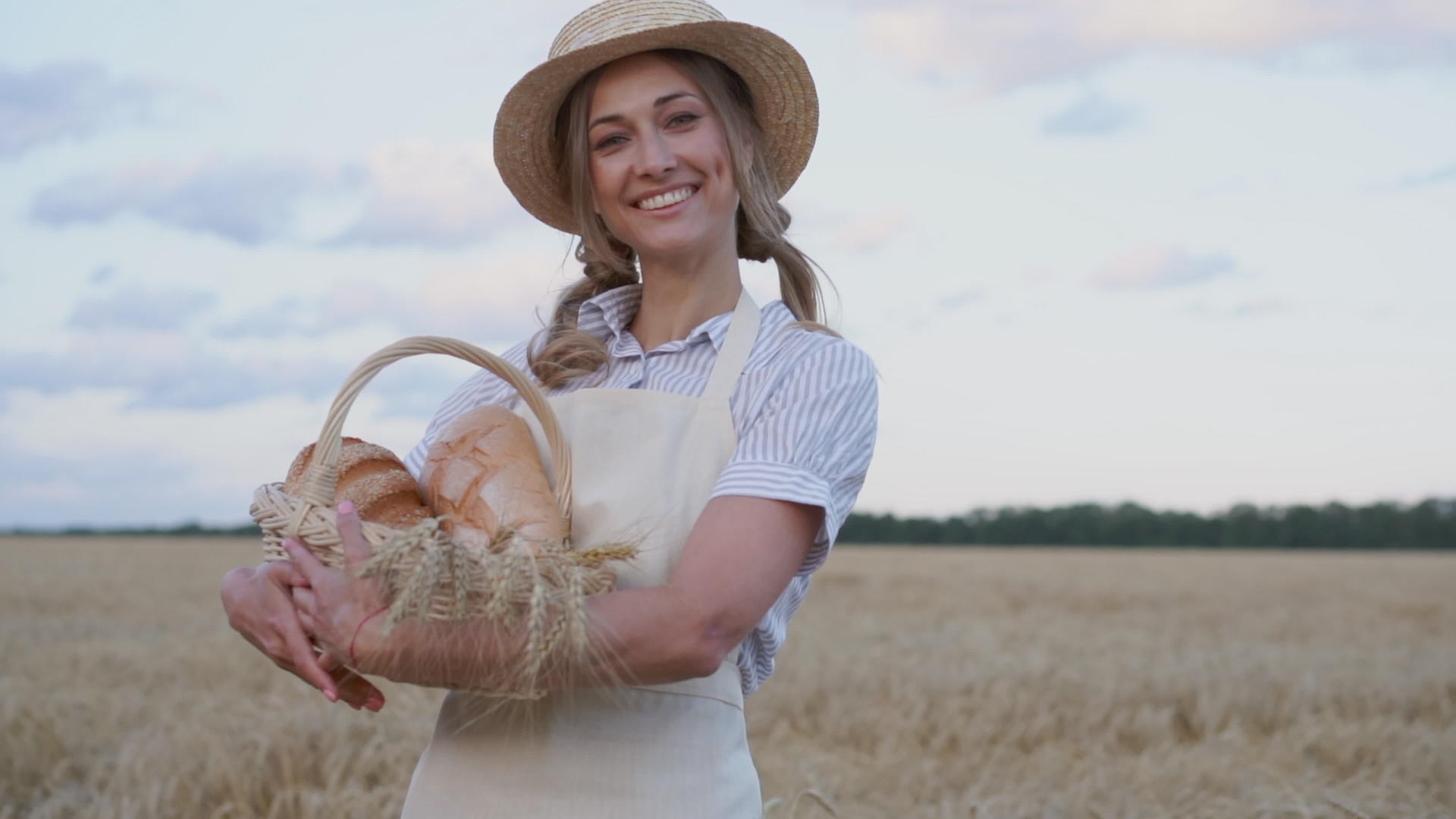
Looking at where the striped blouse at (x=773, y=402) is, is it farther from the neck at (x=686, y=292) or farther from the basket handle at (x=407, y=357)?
the basket handle at (x=407, y=357)

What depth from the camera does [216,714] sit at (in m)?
5.22

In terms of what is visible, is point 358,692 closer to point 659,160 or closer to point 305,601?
point 305,601

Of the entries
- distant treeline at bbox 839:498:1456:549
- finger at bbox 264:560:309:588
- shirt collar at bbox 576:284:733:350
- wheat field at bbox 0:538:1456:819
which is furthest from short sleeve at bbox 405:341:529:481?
distant treeline at bbox 839:498:1456:549

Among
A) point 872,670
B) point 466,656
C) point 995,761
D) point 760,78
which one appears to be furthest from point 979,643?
point 466,656

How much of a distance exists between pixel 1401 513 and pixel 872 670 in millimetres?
51486

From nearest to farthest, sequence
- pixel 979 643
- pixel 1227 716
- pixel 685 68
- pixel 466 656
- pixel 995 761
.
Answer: pixel 466 656 < pixel 685 68 < pixel 995 761 < pixel 1227 716 < pixel 979 643

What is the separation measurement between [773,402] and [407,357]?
51 centimetres

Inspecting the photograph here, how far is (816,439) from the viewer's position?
1688 mm

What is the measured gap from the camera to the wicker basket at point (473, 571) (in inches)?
55.0

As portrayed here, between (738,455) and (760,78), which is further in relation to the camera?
(760,78)

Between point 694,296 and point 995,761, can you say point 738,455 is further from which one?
point 995,761

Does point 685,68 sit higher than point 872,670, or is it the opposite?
point 685,68

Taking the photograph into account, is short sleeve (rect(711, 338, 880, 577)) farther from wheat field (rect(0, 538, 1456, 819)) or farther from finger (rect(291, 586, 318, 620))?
wheat field (rect(0, 538, 1456, 819))

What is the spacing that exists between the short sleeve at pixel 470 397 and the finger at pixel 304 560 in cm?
51
